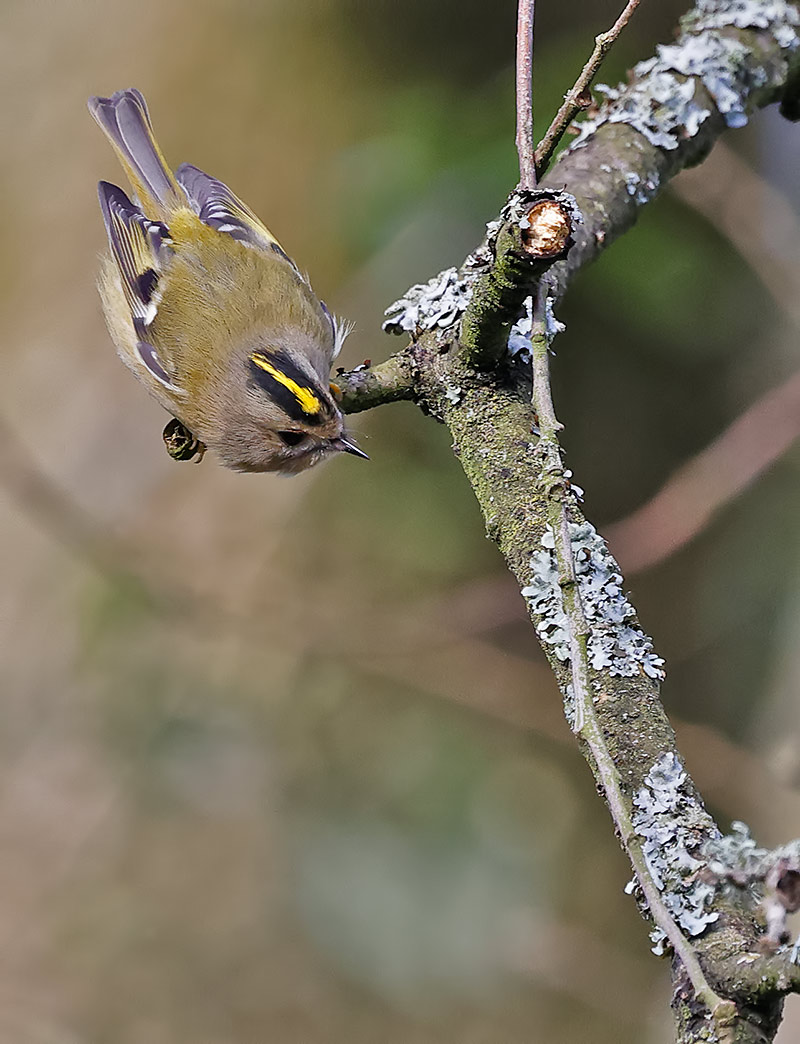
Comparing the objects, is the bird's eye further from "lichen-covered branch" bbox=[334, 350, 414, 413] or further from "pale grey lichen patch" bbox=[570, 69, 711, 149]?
"pale grey lichen patch" bbox=[570, 69, 711, 149]

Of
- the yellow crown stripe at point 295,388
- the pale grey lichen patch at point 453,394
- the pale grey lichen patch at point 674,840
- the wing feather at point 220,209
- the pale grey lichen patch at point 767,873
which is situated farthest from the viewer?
the wing feather at point 220,209

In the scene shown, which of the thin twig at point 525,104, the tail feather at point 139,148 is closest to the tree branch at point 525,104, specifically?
the thin twig at point 525,104

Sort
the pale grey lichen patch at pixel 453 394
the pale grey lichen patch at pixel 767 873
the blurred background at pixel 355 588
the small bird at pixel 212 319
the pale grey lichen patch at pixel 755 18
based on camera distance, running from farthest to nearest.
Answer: the blurred background at pixel 355 588 → the small bird at pixel 212 319 → the pale grey lichen patch at pixel 755 18 → the pale grey lichen patch at pixel 453 394 → the pale grey lichen patch at pixel 767 873

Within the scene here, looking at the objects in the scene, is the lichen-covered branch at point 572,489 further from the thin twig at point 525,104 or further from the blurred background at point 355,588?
the blurred background at point 355,588

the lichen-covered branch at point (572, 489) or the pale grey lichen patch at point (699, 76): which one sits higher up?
the pale grey lichen patch at point (699, 76)

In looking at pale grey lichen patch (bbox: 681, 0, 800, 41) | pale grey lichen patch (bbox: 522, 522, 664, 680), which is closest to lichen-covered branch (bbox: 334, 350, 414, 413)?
pale grey lichen patch (bbox: 522, 522, 664, 680)

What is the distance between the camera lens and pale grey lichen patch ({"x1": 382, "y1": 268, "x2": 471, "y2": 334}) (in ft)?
5.04

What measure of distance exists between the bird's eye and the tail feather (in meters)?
0.80

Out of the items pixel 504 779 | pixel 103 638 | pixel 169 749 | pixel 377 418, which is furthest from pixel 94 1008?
pixel 377 418

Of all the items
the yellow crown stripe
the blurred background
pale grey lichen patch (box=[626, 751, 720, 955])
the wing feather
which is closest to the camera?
pale grey lichen patch (box=[626, 751, 720, 955])

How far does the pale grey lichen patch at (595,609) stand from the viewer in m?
1.18

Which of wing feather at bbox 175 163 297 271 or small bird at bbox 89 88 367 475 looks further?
wing feather at bbox 175 163 297 271

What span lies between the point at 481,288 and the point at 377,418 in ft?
5.37

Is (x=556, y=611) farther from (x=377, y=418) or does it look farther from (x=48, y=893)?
(x=48, y=893)
